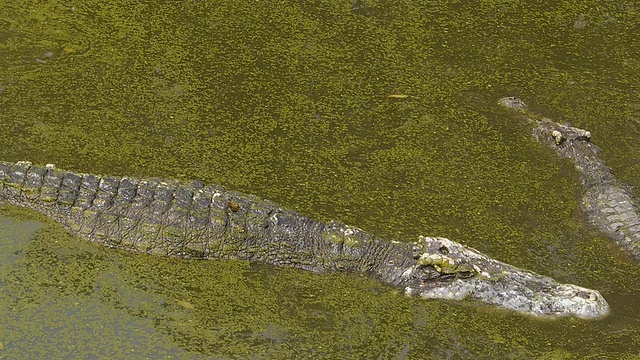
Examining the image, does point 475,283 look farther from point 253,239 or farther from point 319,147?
point 319,147

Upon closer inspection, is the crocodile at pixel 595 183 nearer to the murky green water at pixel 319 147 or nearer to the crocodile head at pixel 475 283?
the murky green water at pixel 319 147

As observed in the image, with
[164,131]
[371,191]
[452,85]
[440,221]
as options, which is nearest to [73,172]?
[164,131]

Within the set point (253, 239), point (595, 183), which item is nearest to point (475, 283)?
point (253, 239)

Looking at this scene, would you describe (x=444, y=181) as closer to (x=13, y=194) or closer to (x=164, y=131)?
(x=164, y=131)

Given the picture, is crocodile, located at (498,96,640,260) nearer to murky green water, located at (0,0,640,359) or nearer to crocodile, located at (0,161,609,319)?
murky green water, located at (0,0,640,359)

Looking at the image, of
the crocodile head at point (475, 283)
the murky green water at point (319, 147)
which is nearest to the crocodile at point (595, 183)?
the murky green water at point (319, 147)

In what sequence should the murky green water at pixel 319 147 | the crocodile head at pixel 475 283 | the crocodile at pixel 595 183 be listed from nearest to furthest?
the murky green water at pixel 319 147, the crocodile head at pixel 475 283, the crocodile at pixel 595 183
